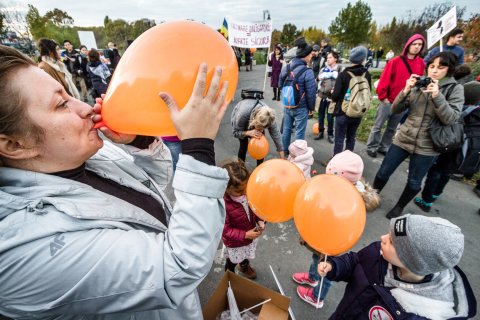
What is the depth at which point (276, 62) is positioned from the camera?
402 inches

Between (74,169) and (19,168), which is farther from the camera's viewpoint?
(74,169)

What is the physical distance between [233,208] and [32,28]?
3451 cm

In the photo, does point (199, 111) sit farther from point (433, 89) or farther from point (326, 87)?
point (326, 87)

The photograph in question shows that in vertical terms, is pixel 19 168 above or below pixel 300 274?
above

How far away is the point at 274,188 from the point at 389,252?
786mm

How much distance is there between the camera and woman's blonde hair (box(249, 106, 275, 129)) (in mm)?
3469

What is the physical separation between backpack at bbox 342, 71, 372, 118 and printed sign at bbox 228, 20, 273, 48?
4.15 metres

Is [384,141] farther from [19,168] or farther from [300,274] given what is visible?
[19,168]

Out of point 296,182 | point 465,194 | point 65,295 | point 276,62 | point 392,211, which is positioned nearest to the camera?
point 65,295

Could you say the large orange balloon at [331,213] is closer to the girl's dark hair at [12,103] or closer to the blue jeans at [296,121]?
the girl's dark hair at [12,103]

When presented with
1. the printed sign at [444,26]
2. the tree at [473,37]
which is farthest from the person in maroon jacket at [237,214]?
the tree at [473,37]

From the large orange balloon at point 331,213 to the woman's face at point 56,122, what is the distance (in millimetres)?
1235

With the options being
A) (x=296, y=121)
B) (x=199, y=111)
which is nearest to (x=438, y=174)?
(x=296, y=121)

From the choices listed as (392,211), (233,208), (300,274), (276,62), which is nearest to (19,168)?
(233,208)
